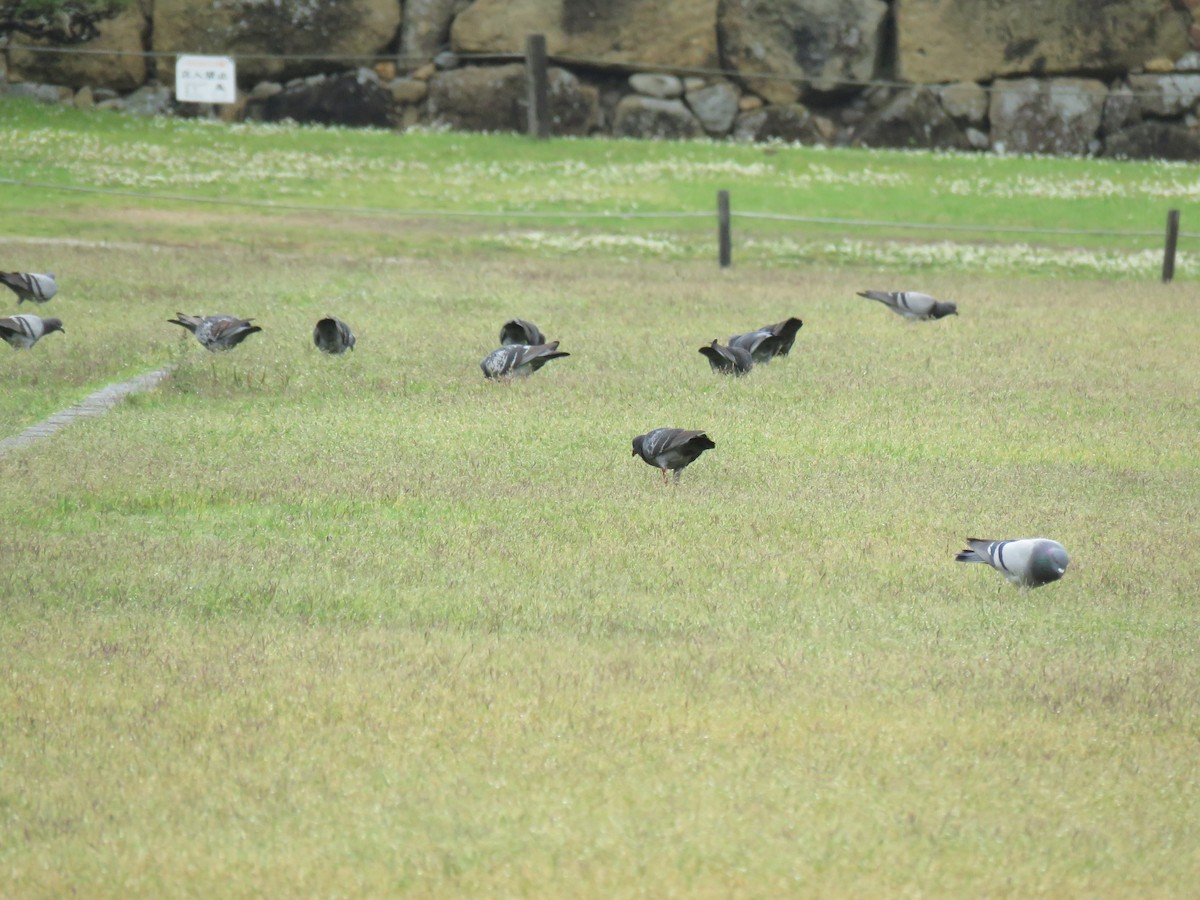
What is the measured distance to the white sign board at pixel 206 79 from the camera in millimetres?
34188

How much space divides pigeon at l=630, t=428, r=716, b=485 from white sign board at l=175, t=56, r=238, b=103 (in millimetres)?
26596

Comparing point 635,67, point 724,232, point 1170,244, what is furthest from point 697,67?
point 1170,244

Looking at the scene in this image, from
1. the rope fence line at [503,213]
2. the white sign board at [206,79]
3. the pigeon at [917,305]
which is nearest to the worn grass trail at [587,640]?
the pigeon at [917,305]

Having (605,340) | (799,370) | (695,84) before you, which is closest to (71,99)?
(695,84)

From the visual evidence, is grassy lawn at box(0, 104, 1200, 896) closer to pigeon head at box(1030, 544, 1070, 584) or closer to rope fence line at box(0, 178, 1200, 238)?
pigeon head at box(1030, 544, 1070, 584)

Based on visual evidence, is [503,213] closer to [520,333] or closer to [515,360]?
[520,333]

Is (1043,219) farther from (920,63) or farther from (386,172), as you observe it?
(386,172)

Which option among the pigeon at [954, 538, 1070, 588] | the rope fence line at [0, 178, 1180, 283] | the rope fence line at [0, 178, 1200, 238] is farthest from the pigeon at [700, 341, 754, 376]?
the rope fence line at [0, 178, 1200, 238]

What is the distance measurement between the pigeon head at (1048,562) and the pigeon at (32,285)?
1130cm

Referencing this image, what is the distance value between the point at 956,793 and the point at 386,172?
26972mm

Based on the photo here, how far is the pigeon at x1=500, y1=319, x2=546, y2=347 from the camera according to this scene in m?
13.9

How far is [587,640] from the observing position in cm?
706

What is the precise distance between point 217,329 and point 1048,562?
8507 millimetres

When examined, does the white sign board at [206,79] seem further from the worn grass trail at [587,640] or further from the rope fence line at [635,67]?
the worn grass trail at [587,640]
